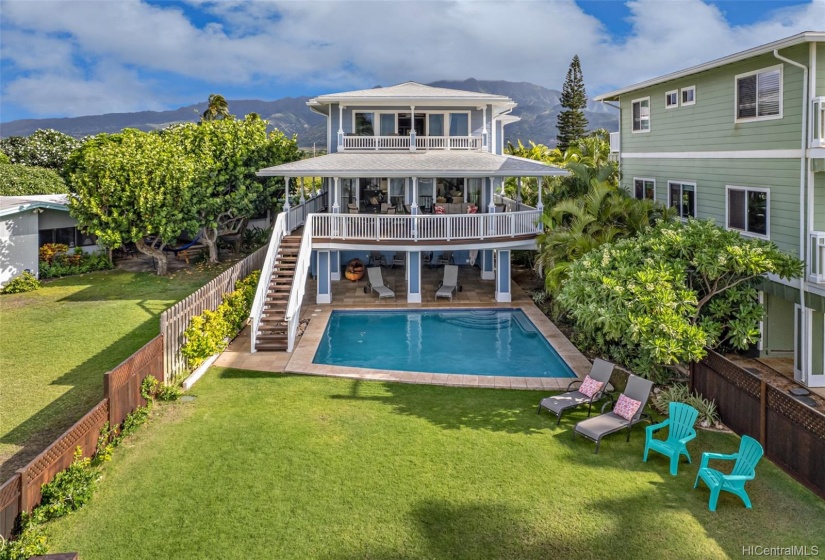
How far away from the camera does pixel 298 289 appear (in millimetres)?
18922

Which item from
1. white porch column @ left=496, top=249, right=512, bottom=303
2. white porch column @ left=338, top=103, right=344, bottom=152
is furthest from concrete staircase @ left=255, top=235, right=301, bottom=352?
white porch column @ left=496, top=249, right=512, bottom=303

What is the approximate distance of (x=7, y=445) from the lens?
1023 cm

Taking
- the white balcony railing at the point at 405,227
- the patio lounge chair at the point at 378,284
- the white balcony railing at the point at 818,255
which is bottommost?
the patio lounge chair at the point at 378,284

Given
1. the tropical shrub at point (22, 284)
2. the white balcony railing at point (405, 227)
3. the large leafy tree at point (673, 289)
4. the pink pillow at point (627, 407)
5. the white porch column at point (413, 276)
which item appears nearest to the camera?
the pink pillow at point (627, 407)

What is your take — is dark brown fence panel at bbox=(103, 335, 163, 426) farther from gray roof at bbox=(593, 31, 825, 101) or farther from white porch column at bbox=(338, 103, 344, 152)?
gray roof at bbox=(593, 31, 825, 101)

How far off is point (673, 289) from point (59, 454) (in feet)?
36.8

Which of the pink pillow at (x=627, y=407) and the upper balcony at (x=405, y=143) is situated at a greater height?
the upper balcony at (x=405, y=143)

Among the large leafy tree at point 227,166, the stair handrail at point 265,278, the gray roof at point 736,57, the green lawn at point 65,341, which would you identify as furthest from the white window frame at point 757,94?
the large leafy tree at point 227,166

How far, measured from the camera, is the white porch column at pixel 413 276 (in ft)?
72.7

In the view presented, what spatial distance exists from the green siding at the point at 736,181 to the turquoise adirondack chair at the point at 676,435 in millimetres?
6074

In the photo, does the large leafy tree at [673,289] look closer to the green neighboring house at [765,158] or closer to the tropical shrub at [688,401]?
the tropical shrub at [688,401]

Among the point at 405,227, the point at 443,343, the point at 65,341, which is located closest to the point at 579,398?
the point at 443,343

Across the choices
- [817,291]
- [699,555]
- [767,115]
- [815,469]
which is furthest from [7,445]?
[767,115]

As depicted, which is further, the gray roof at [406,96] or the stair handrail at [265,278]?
the gray roof at [406,96]
